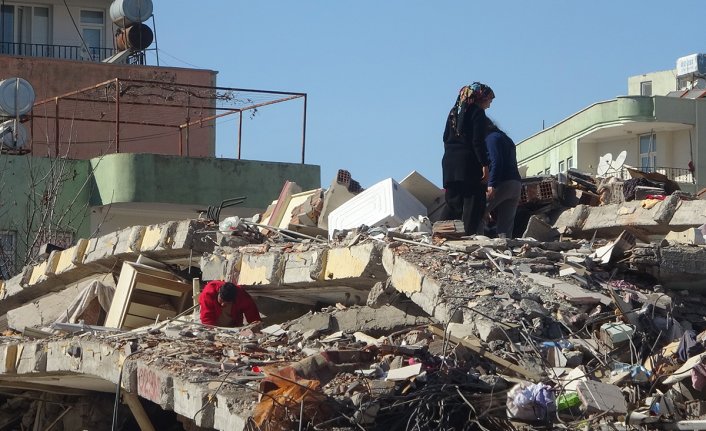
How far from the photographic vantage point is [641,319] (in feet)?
27.5

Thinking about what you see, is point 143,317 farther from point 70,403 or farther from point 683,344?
point 683,344

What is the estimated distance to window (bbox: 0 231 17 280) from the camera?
75.9ft

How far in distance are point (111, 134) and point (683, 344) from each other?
20266mm

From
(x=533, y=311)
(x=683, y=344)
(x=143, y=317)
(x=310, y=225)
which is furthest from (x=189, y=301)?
(x=683, y=344)

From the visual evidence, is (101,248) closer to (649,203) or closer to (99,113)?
(649,203)

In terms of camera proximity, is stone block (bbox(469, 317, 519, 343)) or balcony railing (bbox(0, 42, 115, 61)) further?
balcony railing (bbox(0, 42, 115, 61))

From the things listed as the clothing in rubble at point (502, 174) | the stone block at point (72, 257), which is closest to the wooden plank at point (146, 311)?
the stone block at point (72, 257)

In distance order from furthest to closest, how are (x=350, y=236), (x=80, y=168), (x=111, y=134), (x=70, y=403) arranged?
(x=111, y=134) < (x=80, y=168) < (x=70, y=403) < (x=350, y=236)

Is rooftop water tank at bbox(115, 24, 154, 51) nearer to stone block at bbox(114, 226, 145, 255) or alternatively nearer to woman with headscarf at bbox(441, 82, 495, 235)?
stone block at bbox(114, 226, 145, 255)

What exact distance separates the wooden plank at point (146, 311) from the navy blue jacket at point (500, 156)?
3.44 metres

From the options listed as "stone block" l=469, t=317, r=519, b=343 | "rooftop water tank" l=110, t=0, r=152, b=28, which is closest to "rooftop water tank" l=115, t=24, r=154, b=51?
"rooftop water tank" l=110, t=0, r=152, b=28

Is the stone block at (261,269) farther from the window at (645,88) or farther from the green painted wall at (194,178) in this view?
the window at (645,88)

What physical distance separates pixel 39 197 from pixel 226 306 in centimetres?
1326

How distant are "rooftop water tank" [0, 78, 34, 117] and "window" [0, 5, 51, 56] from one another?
27.7ft
